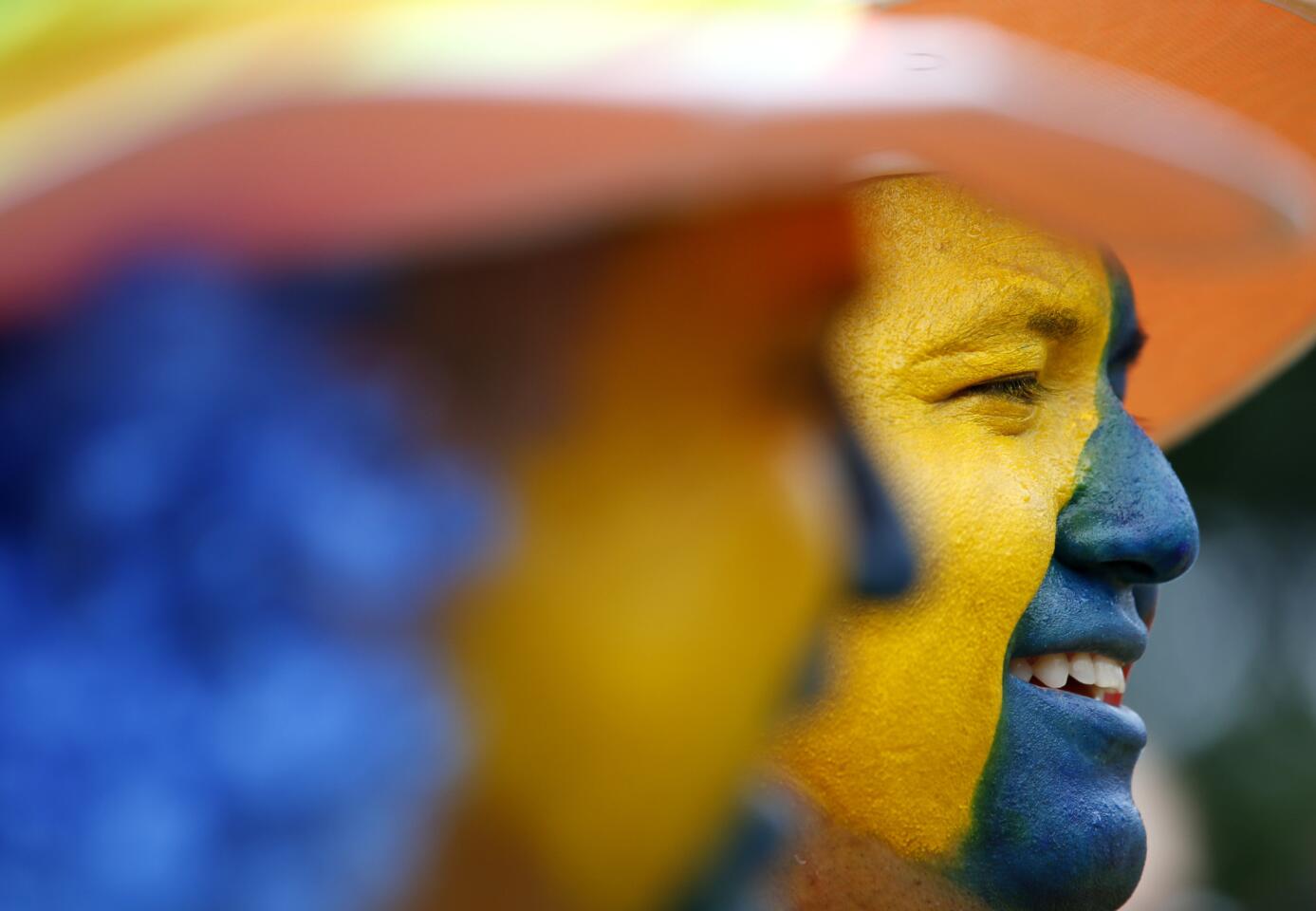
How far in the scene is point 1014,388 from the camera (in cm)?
139

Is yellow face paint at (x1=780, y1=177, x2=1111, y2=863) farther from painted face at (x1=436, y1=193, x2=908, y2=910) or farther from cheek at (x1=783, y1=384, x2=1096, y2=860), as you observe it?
painted face at (x1=436, y1=193, x2=908, y2=910)

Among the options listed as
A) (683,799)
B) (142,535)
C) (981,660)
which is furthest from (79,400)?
(981,660)

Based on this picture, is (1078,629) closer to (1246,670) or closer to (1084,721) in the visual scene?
(1084,721)

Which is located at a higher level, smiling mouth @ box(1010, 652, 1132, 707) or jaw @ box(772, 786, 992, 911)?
smiling mouth @ box(1010, 652, 1132, 707)

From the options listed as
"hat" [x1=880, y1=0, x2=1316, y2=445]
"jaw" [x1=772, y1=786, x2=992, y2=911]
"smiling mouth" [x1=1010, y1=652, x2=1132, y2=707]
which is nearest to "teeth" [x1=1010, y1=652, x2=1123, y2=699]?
"smiling mouth" [x1=1010, y1=652, x2=1132, y2=707]

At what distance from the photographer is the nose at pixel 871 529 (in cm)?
92

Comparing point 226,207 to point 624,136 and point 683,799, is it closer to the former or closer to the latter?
point 624,136

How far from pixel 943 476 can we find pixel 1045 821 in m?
0.30

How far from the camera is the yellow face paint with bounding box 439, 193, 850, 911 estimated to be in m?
0.68

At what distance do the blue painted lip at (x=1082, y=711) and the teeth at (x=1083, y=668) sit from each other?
0.02 meters

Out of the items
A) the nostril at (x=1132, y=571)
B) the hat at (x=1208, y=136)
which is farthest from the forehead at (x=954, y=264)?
the nostril at (x=1132, y=571)

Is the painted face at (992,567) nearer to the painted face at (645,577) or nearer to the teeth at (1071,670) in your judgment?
the teeth at (1071,670)

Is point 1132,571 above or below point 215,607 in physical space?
below

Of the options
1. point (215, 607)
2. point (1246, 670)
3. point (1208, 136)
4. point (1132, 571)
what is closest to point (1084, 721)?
point (1132, 571)
